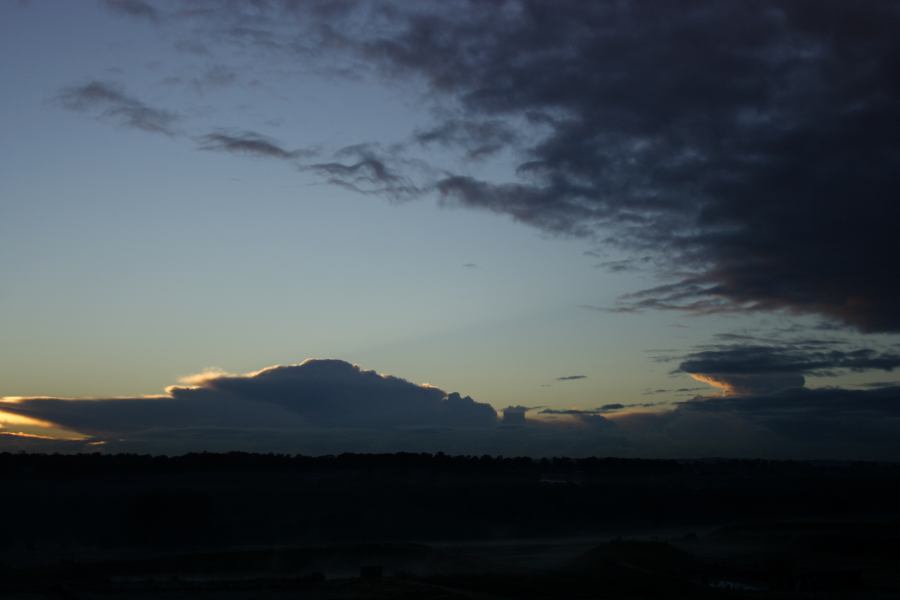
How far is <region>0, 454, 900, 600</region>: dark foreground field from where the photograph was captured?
63812mm

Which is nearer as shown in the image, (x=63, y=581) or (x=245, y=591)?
(x=245, y=591)

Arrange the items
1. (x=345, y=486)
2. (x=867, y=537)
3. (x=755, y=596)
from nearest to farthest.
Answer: (x=755, y=596) → (x=867, y=537) → (x=345, y=486)

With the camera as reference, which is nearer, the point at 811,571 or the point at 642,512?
the point at 811,571

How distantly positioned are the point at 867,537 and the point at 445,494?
7551cm

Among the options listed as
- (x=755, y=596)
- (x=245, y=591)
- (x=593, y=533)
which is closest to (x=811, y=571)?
(x=755, y=596)

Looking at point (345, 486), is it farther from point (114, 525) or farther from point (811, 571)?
point (811, 571)

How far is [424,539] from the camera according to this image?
126375 millimetres

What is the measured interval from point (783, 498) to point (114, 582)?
142 m

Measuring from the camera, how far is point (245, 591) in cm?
6178

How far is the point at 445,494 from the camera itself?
6181 inches

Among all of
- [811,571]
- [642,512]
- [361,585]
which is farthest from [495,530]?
[361,585]

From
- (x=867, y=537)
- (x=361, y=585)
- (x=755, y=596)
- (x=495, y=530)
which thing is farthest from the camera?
(x=495, y=530)

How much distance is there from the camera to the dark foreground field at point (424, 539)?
63.8m

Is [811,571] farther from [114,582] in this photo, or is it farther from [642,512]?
[642,512]
